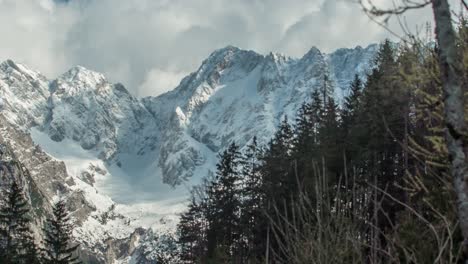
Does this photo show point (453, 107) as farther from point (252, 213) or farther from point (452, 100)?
point (252, 213)

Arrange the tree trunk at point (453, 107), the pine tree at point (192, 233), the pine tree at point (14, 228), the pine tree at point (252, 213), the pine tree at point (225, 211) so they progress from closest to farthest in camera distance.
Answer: the tree trunk at point (453, 107) → the pine tree at point (14, 228) → the pine tree at point (252, 213) → the pine tree at point (225, 211) → the pine tree at point (192, 233)

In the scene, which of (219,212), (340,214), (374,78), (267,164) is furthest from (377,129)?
(340,214)

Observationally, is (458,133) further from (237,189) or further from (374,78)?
(237,189)

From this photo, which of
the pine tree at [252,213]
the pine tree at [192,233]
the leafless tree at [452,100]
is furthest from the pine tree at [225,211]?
the leafless tree at [452,100]

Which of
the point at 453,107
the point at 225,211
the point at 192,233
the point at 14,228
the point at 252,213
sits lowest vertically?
the point at 453,107

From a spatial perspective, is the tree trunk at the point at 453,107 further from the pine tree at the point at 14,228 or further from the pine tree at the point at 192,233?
the pine tree at the point at 192,233

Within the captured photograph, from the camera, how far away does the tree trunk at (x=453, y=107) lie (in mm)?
4520

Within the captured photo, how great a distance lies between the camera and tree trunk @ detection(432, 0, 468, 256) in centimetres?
452

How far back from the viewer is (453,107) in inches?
188

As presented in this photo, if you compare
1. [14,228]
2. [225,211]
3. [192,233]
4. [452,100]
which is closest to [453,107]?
[452,100]

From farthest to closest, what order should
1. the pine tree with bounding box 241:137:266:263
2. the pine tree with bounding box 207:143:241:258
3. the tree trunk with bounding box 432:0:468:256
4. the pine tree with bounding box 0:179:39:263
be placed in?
1. the pine tree with bounding box 207:143:241:258
2. the pine tree with bounding box 241:137:266:263
3. the pine tree with bounding box 0:179:39:263
4. the tree trunk with bounding box 432:0:468:256

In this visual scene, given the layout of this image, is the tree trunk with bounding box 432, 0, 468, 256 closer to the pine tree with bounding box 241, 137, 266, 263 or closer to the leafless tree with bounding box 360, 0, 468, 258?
the leafless tree with bounding box 360, 0, 468, 258

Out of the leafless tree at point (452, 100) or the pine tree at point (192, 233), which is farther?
the pine tree at point (192, 233)

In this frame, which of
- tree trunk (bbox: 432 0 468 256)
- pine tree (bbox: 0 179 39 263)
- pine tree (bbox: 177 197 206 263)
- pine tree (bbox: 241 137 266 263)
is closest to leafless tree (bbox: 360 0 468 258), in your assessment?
tree trunk (bbox: 432 0 468 256)
